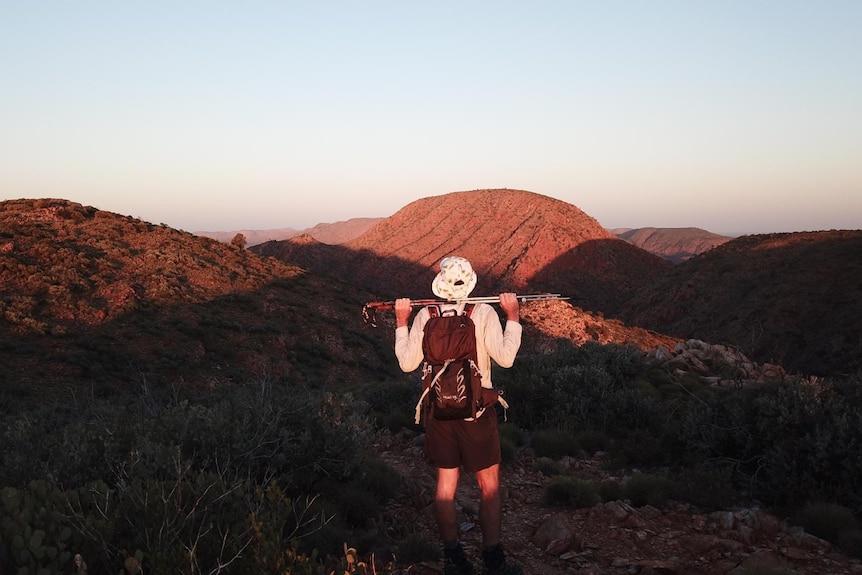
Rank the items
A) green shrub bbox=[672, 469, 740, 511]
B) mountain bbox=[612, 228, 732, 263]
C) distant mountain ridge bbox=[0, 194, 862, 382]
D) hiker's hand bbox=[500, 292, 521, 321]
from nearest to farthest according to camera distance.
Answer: hiker's hand bbox=[500, 292, 521, 321], green shrub bbox=[672, 469, 740, 511], distant mountain ridge bbox=[0, 194, 862, 382], mountain bbox=[612, 228, 732, 263]

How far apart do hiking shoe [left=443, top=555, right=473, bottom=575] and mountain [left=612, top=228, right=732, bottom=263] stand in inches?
3939

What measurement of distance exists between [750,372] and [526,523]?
10.6 m

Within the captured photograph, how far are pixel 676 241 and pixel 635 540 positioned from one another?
12019cm

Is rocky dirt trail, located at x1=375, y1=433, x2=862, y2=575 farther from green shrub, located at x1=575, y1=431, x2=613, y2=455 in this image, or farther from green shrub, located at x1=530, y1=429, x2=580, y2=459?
green shrub, located at x1=575, y1=431, x2=613, y2=455

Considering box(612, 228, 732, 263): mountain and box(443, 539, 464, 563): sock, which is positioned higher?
box(612, 228, 732, 263): mountain

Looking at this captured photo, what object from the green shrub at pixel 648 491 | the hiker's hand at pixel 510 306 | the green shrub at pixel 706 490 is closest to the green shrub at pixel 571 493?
the green shrub at pixel 648 491

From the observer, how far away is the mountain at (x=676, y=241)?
A: 103 meters

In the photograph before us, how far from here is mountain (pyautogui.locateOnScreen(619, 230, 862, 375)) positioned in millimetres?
24938

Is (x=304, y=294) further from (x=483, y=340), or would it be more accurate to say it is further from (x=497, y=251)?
(x=497, y=251)

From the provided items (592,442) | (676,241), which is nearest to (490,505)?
(592,442)

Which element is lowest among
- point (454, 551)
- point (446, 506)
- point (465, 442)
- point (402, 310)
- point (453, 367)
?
point (454, 551)

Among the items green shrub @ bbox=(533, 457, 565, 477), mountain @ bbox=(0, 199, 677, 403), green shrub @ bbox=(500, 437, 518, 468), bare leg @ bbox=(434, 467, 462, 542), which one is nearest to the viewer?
bare leg @ bbox=(434, 467, 462, 542)

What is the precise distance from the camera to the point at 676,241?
115562mm

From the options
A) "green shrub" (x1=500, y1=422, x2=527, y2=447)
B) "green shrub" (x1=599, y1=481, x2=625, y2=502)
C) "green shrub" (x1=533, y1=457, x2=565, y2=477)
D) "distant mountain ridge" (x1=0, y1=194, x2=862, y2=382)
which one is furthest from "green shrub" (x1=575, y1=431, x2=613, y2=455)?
"distant mountain ridge" (x1=0, y1=194, x2=862, y2=382)
